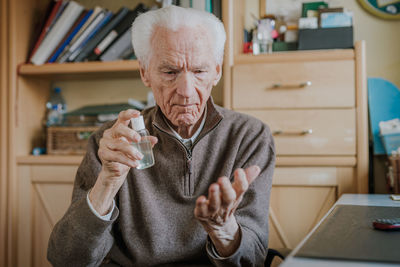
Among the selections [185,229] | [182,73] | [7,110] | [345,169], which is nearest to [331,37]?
[345,169]

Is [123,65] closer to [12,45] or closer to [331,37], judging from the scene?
[12,45]

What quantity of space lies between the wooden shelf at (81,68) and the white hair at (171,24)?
0.67 m

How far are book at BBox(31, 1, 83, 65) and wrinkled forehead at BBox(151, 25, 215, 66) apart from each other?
105 cm

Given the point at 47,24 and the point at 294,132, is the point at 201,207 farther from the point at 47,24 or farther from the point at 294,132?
the point at 47,24

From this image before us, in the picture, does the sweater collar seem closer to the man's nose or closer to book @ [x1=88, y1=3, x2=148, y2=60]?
the man's nose

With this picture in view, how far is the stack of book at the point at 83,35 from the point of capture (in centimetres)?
200

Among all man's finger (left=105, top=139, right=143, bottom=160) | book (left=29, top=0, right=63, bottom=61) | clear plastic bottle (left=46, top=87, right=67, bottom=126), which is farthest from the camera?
clear plastic bottle (left=46, top=87, right=67, bottom=126)

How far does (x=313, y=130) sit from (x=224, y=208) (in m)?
0.98

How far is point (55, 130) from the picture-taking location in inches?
82.4

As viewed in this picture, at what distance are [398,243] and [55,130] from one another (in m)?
1.78

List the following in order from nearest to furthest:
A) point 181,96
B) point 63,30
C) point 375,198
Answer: point 181,96
point 375,198
point 63,30

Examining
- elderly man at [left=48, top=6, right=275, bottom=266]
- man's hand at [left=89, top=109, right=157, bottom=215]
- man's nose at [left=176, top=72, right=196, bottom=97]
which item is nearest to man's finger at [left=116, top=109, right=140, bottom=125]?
man's hand at [left=89, top=109, right=157, bottom=215]

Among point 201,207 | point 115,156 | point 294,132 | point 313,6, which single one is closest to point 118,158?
point 115,156

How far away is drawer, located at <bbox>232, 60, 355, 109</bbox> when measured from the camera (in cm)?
167
